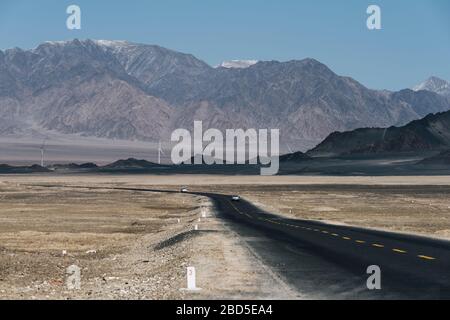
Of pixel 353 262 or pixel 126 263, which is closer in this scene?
pixel 353 262

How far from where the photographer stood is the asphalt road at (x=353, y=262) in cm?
2089

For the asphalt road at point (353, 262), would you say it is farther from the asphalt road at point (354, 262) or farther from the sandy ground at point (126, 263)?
the sandy ground at point (126, 263)

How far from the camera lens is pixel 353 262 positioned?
94.1 ft

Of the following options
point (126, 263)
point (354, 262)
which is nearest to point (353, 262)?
point (354, 262)

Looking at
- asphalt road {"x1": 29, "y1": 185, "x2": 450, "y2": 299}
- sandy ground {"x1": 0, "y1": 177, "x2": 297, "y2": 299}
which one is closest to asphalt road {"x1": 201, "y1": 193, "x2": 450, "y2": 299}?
asphalt road {"x1": 29, "y1": 185, "x2": 450, "y2": 299}

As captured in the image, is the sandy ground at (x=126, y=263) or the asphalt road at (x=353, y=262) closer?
the asphalt road at (x=353, y=262)

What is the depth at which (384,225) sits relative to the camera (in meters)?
62.2

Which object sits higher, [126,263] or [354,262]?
[354,262]

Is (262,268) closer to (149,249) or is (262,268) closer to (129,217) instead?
(149,249)

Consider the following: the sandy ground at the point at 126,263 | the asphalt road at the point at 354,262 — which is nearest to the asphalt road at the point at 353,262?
the asphalt road at the point at 354,262

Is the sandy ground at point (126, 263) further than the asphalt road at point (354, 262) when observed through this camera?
Yes

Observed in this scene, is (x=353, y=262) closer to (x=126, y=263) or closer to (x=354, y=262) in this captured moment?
(x=354, y=262)
